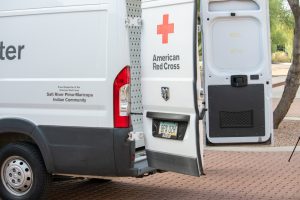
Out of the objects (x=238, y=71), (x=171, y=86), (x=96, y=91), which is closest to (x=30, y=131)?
(x=96, y=91)

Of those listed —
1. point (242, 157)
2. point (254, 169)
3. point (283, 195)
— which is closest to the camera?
point (283, 195)

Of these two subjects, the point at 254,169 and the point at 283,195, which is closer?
the point at 283,195

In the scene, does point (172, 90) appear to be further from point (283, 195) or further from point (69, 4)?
point (283, 195)

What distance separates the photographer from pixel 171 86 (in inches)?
236

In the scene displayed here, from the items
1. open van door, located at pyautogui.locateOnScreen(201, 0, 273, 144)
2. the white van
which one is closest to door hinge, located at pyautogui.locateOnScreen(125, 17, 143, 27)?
the white van

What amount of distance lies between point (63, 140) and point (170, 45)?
158 centimetres

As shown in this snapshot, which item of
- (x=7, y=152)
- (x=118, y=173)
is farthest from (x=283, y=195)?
(x=7, y=152)

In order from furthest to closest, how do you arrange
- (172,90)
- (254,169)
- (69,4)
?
(254,169), (69,4), (172,90)

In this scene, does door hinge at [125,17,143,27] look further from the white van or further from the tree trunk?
the tree trunk

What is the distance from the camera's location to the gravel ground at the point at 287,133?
12144 millimetres

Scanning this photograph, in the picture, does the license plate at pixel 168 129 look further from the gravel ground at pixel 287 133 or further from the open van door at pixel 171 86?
the gravel ground at pixel 287 133

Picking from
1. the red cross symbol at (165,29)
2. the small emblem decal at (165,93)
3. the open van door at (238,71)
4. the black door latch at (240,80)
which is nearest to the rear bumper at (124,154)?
the small emblem decal at (165,93)

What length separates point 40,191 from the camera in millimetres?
6602

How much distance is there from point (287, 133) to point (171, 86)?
308 inches
